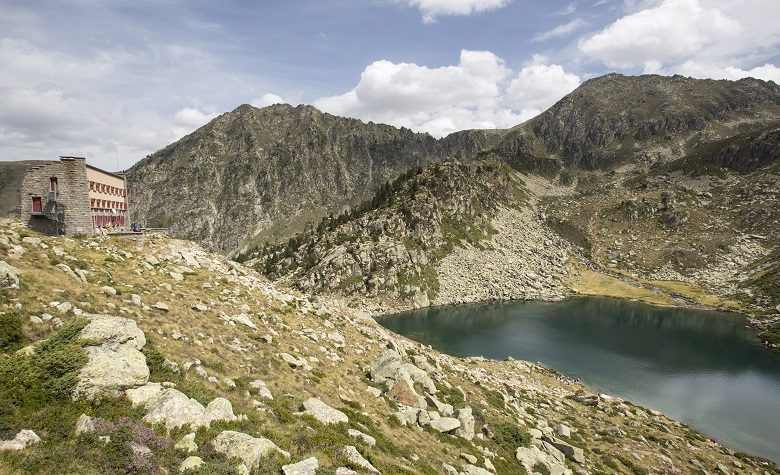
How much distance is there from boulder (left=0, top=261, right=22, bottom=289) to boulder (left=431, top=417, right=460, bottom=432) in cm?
2285

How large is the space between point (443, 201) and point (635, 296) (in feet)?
262

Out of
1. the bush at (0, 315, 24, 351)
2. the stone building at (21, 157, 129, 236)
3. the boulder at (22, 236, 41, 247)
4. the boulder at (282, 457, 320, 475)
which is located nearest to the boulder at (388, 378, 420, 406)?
the boulder at (282, 457, 320, 475)

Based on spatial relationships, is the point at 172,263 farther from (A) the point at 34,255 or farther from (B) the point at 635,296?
(B) the point at 635,296

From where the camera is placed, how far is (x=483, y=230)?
168 metres

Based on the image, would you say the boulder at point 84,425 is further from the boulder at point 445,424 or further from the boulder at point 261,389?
the boulder at point 445,424

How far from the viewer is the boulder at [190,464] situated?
1152 cm

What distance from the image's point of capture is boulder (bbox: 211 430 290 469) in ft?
41.6

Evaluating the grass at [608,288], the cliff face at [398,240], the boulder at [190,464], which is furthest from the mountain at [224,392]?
the grass at [608,288]

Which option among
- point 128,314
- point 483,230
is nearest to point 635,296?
point 483,230

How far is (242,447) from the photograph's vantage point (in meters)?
13.0

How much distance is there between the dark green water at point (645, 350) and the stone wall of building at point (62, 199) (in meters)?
67.9

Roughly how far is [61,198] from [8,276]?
18.3 meters

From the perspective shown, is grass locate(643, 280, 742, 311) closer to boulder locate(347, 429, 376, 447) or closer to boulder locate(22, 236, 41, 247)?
boulder locate(347, 429, 376, 447)

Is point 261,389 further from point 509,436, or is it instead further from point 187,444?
point 509,436
